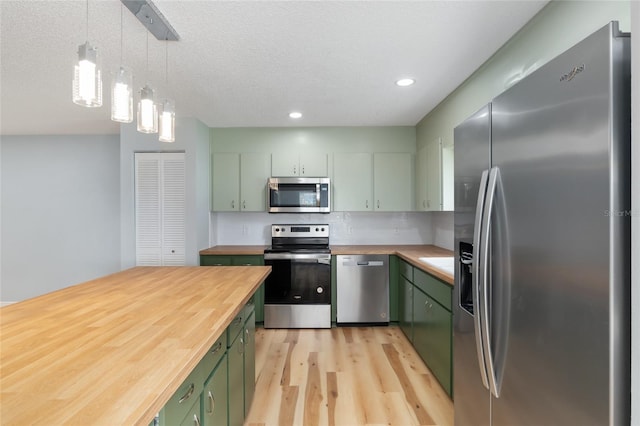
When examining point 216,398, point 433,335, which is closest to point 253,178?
point 433,335

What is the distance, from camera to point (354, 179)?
156 inches

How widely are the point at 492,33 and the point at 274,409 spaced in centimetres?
273

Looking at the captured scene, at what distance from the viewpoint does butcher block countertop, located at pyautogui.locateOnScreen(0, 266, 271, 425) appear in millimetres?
717

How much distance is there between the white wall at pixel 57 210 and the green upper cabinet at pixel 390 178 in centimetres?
358

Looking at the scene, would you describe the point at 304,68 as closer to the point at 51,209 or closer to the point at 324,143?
the point at 324,143

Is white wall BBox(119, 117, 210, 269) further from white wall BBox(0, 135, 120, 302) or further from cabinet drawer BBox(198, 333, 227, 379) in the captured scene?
cabinet drawer BBox(198, 333, 227, 379)

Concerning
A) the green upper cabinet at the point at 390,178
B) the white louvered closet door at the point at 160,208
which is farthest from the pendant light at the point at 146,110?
the green upper cabinet at the point at 390,178

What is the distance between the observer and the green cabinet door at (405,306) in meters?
3.15

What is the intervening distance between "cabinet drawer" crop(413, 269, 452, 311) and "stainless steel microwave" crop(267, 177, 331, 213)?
137 centimetres

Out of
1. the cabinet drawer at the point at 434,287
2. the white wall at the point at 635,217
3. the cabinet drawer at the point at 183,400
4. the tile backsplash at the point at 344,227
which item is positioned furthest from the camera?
the tile backsplash at the point at 344,227

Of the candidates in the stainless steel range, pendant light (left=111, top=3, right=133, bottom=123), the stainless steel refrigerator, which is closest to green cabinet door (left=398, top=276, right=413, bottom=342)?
the stainless steel range

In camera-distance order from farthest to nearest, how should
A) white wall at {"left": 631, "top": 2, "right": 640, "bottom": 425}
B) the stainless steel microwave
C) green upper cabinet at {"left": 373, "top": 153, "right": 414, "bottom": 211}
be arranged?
green upper cabinet at {"left": 373, "top": 153, "right": 414, "bottom": 211} → the stainless steel microwave → white wall at {"left": 631, "top": 2, "right": 640, "bottom": 425}

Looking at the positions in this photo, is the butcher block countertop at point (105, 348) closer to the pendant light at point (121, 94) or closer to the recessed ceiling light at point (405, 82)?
the pendant light at point (121, 94)

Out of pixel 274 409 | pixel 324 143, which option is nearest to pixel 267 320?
pixel 274 409
